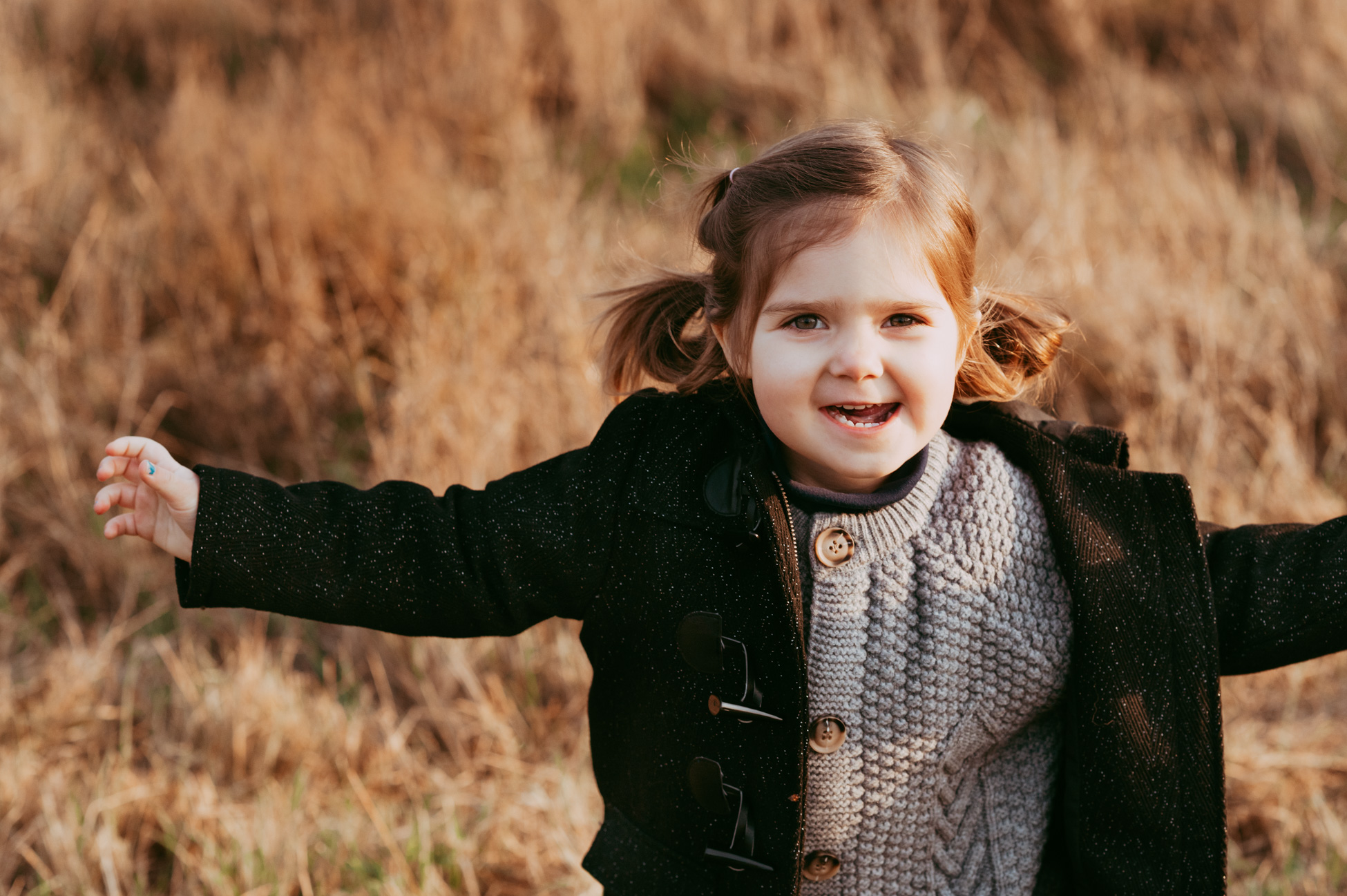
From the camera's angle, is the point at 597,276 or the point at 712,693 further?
the point at 597,276

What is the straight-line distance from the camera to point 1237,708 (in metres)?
2.48

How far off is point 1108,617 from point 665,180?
110 centimetres

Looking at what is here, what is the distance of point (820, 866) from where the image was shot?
1.49m

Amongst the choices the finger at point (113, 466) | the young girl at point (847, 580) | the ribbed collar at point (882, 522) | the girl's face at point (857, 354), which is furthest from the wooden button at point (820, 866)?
the finger at point (113, 466)

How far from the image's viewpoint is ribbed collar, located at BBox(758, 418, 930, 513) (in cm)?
148

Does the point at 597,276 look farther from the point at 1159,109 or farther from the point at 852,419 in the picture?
the point at 1159,109

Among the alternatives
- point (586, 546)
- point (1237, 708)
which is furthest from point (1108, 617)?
point (1237, 708)

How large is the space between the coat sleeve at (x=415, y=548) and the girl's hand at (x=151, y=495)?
0.02 metres

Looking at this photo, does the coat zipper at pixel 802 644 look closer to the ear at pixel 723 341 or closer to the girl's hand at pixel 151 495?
the ear at pixel 723 341

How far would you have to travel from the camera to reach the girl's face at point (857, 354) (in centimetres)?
136

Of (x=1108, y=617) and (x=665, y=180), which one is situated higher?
(x=665, y=180)

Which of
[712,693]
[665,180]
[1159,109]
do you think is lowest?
[712,693]

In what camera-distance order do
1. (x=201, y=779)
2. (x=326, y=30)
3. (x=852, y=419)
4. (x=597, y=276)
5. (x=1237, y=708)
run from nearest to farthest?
1. (x=852, y=419)
2. (x=201, y=779)
3. (x=1237, y=708)
4. (x=597, y=276)
5. (x=326, y=30)

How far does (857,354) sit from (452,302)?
2.19m
